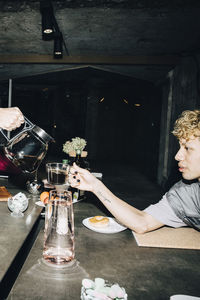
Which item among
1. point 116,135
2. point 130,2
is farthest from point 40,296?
point 116,135

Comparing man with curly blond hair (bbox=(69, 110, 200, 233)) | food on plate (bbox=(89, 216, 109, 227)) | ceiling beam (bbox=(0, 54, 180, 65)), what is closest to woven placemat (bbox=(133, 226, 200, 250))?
man with curly blond hair (bbox=(69, 110, 200, 233))

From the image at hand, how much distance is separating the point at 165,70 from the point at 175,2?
3.57 m

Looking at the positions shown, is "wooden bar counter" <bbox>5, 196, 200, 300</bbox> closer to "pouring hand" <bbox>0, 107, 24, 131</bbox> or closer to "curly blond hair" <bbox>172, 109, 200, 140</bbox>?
"pouring hand" <bbox>0, 107, 24, 131</bbox>

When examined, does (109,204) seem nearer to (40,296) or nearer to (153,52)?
(40,296)

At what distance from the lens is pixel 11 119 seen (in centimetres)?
113

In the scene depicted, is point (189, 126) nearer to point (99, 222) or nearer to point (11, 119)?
point (99, 222)

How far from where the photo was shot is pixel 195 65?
5.48 m

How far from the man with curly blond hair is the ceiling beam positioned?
491 centimetres

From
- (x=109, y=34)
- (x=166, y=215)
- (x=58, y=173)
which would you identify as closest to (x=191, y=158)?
(x=166, y=215)

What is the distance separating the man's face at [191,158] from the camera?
1.49 metres

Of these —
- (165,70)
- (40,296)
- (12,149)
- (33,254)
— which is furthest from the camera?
(165,70)

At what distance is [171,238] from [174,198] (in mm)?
279

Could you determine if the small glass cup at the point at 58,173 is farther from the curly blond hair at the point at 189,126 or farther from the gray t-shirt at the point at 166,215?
the curly blond hair at the point at 189,126

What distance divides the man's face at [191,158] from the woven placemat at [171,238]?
0.31 m
